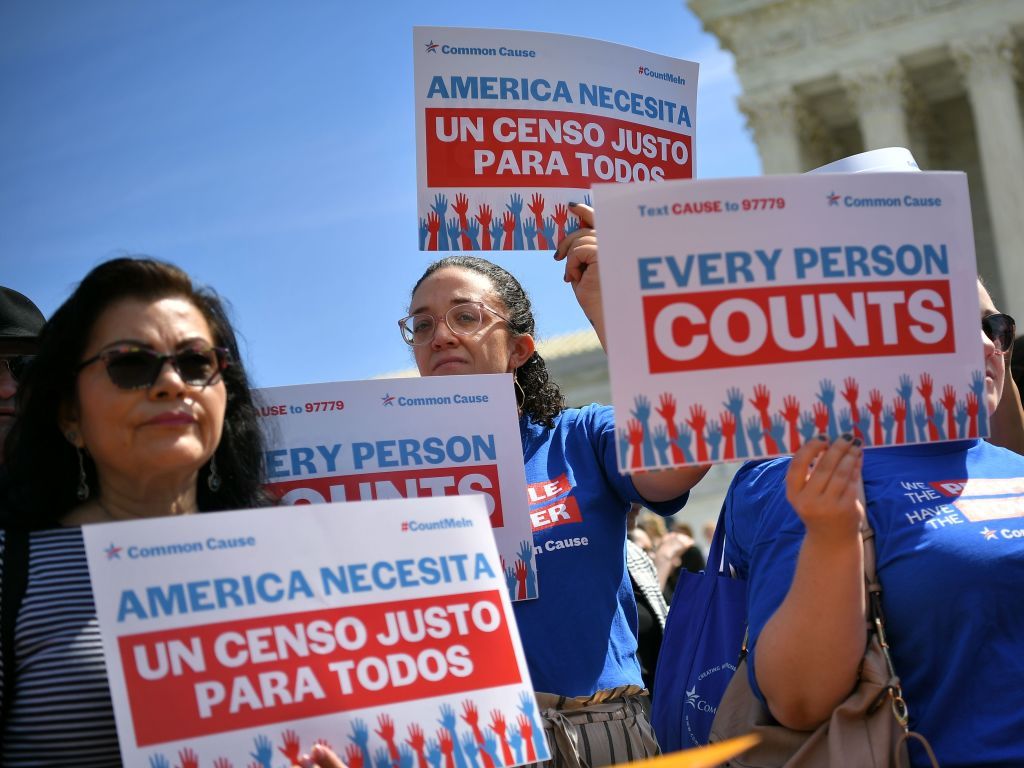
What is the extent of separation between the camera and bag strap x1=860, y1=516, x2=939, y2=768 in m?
2.55

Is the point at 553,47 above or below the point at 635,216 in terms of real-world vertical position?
above

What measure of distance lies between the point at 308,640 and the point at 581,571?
1.12 meters

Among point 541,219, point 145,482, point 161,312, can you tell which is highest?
point 541,219

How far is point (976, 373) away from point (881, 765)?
2.65 ft

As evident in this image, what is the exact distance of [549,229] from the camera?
369 cm

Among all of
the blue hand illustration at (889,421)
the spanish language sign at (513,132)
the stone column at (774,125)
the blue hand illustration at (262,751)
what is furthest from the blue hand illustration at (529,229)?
the stone column at (774,125)

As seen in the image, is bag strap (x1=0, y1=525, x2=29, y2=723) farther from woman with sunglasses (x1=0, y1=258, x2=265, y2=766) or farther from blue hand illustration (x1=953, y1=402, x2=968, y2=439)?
blue hand illustration (x1=953, y1=402, x2=968, y2=439)

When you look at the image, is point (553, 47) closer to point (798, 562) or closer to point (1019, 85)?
point (798, 562)

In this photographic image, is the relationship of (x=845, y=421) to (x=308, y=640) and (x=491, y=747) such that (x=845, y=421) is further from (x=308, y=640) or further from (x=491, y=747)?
(x=308, y=640)

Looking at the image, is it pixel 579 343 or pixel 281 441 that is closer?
pixel 281 441

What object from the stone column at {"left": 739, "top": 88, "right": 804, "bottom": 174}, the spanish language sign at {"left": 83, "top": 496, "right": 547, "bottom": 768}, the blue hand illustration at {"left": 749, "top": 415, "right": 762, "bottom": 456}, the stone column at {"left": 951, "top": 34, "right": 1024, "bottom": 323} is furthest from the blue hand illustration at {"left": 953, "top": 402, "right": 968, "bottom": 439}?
the stone column at {"left": 739, "top": 88, "right": 804, "bottom": 174}

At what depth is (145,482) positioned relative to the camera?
96.2 inches

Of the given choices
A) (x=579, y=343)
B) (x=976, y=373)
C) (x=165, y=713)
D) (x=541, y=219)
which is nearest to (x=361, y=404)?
(x=541, y=219)

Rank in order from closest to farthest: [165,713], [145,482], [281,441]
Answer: [165,713]
[145,482]
[281,441]
